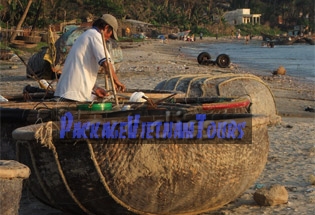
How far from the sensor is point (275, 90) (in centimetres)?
1769

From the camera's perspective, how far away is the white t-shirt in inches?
242

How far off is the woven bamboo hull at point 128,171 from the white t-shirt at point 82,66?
175 cm

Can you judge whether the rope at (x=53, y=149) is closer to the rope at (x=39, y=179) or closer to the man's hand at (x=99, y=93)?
the rope at (x=39, y=179)

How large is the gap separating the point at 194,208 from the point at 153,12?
3147 inches

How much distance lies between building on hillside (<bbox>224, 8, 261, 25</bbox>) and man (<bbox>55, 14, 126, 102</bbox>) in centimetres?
10045

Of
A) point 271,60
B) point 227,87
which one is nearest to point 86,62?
point 227,87

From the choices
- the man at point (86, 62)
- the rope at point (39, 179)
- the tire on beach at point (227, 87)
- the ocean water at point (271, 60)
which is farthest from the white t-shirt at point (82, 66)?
the ocean water at point (271, 60)

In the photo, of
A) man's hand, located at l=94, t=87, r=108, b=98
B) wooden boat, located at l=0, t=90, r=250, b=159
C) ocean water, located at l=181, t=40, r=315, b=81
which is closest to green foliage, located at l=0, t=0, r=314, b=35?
ocean water, located at l=181, t=40, r=315, b=81

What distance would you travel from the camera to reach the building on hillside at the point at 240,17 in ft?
345

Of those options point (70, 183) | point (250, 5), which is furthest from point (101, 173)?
point (250, 5)

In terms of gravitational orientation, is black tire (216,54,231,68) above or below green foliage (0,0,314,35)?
below

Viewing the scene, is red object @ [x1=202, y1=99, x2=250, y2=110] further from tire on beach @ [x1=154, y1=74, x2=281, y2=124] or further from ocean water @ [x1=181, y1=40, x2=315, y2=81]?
ocean water @ [x1=181, y1=40, x2=315, y2=81]

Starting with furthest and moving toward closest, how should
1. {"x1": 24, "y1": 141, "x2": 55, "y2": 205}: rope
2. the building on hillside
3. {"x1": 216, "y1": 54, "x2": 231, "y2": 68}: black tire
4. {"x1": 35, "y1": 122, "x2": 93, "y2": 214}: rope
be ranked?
the building on hillside
{"x1": 216, "y1": 54, "x2": 231, "y2": 68}: black tire
{"x1": 24, "y1": 141, "x2": 55, "y2": 205}: rope
{"x1": 35, "y1": 122, "x2": 93, "y2": 214}: rope

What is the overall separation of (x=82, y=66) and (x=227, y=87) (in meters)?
4.00
